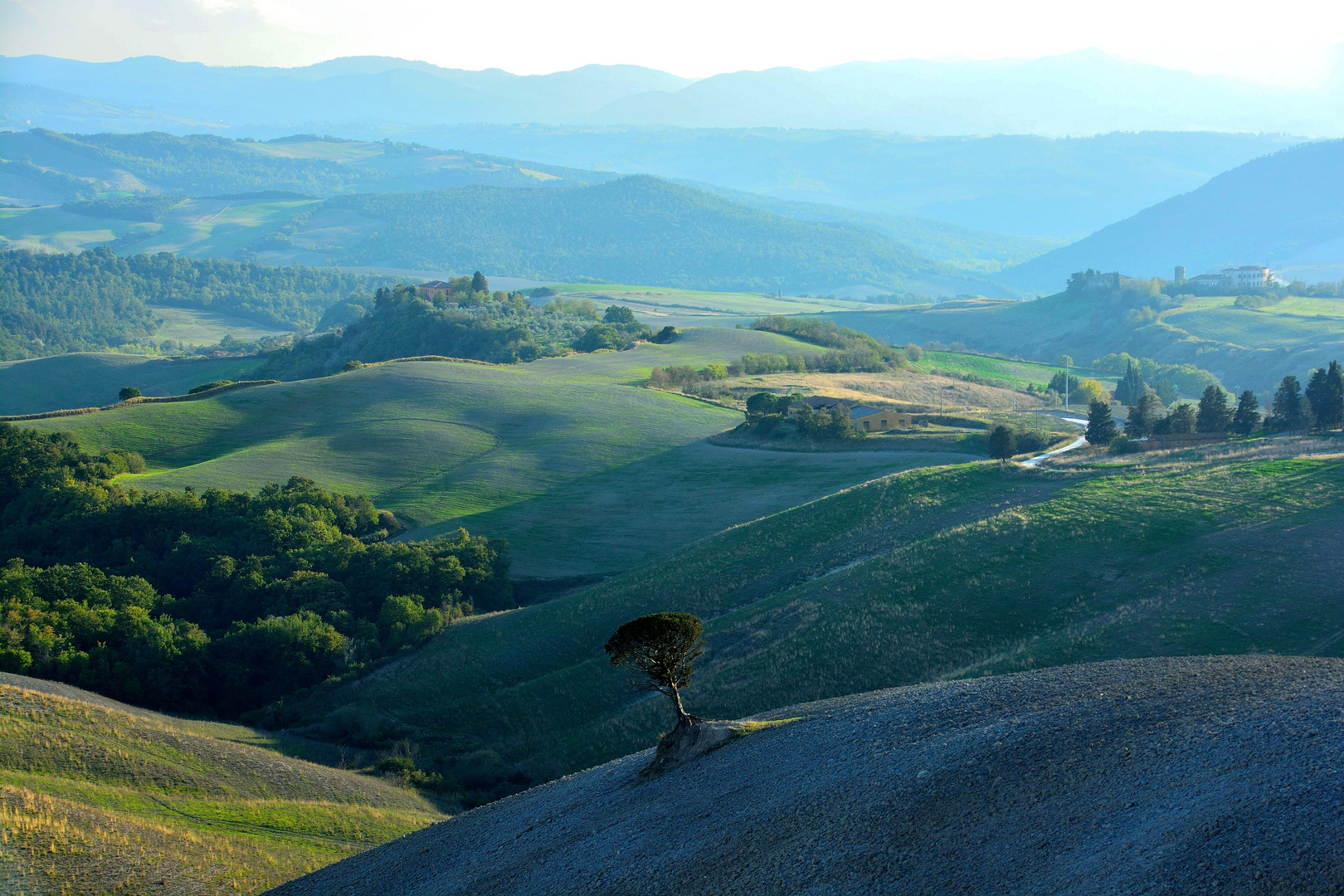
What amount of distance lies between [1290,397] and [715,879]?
57.4m

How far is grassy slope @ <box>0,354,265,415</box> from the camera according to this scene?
13638 cm

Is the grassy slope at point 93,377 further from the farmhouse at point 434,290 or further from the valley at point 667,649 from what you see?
the valley at point 667,649

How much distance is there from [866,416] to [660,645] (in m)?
61.8

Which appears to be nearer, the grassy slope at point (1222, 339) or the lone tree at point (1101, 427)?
the lone tree at point (1101, 427)

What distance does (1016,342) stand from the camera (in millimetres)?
198625

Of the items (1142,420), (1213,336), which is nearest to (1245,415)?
(1142,420)

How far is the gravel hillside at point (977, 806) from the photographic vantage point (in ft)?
44.6

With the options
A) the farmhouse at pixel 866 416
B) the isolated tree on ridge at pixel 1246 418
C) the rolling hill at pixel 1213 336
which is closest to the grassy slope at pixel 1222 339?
the rolling hill at pixel 1213 336

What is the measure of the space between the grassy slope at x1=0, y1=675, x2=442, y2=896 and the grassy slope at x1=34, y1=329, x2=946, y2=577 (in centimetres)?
2695

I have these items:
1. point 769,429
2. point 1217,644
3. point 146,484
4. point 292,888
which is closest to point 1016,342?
point 769,429

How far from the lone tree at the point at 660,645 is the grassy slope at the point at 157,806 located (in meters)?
9.12

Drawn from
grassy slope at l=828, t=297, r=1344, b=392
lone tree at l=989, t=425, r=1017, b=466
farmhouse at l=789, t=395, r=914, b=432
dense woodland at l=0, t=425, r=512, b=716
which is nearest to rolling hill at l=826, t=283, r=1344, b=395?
grassy slope at l=828, t=297, r=1344, b=392

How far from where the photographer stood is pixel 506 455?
3086 inches

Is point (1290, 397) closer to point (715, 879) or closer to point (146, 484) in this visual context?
point (715, 879)
